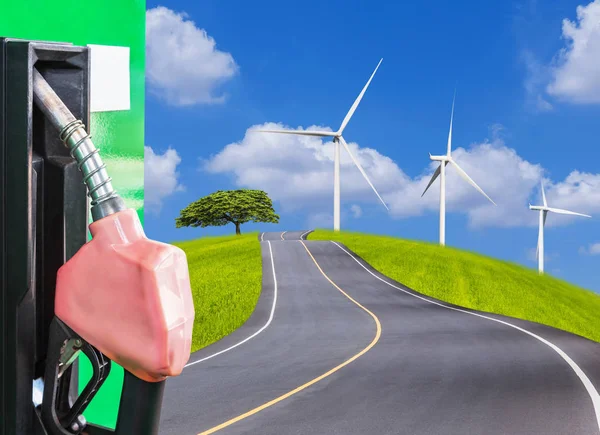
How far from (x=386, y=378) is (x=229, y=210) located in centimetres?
6375

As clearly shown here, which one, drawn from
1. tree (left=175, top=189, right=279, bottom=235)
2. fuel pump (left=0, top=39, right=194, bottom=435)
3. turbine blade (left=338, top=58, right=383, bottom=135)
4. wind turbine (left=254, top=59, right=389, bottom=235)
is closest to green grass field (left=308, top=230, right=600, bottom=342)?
wind turbine (left=254, top=59, right=389, bottom=235)

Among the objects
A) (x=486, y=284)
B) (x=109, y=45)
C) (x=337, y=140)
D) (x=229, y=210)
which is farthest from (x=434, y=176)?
(x=109, y=45)

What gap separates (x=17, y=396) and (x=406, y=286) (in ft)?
112

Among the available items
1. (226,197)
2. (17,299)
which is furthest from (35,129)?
(226,197)

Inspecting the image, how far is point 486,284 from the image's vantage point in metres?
36.4

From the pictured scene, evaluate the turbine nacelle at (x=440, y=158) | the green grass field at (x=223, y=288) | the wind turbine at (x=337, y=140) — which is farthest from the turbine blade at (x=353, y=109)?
the green grass field at (x=223, y=288)

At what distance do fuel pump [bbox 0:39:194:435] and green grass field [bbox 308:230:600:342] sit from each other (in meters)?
32.3

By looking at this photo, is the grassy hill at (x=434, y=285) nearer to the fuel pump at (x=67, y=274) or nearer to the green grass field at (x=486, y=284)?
the green grass field at (x=486, y=284)

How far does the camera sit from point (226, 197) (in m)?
75.1

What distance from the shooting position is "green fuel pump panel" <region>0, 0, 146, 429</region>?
2.66 m

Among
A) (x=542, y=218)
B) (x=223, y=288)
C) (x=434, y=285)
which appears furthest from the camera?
(x=542, y=218)

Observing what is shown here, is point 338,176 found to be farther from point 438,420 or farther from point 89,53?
point 89,53

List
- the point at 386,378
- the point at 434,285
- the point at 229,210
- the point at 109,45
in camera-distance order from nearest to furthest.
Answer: the point at 109,45
the point at 386,378
the point at 434,285
the point at 229,210

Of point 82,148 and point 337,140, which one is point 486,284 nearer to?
point 337,140
